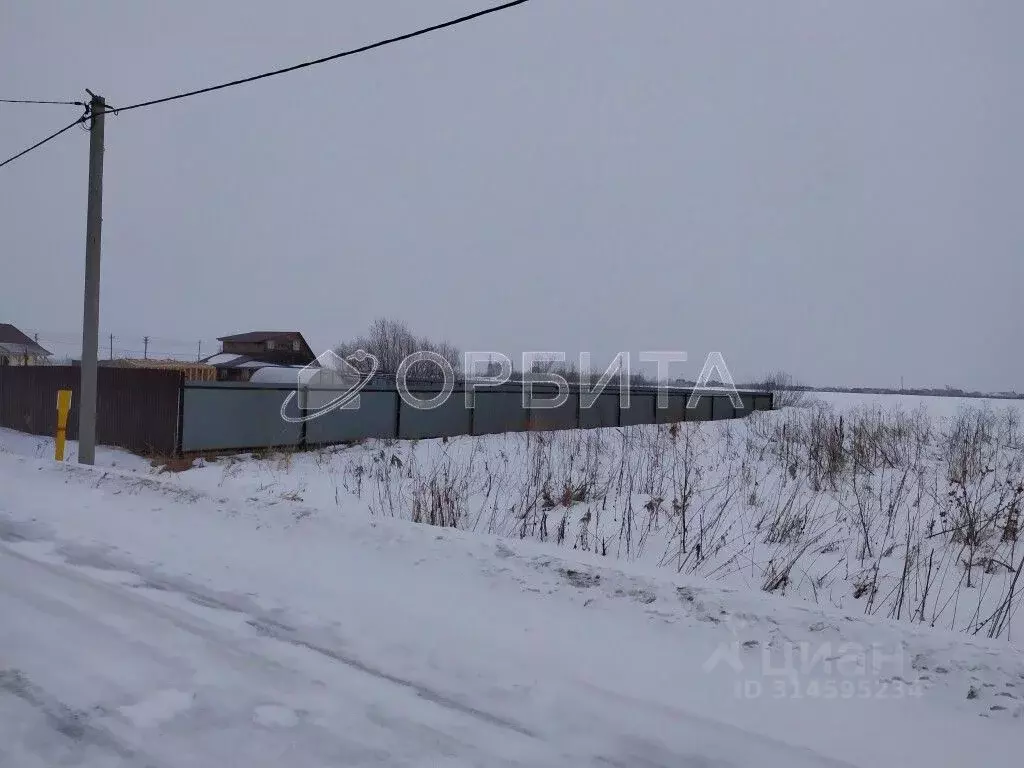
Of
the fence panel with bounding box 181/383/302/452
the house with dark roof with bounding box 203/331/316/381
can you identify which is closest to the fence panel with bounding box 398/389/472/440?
the fence panel with bounding box 181/383/302/452

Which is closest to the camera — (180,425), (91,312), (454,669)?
(454,669)

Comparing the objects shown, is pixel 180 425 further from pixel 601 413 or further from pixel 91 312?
pixel 601 413

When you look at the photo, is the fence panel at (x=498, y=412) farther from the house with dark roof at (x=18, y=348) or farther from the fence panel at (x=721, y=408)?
the house with dark roof at (x=18, y=348)

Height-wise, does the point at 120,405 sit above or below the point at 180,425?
above

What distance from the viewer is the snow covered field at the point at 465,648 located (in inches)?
106

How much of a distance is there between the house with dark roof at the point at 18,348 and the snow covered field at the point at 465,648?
4155cm

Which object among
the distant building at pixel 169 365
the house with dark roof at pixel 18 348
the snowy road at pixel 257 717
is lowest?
the snowy road at pixel 257 717

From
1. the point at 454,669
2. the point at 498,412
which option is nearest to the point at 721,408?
the point at 498,412

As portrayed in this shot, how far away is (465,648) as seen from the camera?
354cm

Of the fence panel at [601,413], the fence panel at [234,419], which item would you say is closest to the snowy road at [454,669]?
the fence panel at [234,419]

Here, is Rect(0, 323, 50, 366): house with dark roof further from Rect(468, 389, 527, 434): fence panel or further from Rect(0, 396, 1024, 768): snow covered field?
Rect(0, 396, 1024, 768): snow covered field

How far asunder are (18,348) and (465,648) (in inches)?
2254

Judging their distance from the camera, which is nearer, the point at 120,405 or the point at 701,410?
the point at 120,405

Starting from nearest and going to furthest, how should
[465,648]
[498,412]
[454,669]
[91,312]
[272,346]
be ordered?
[454,669] → [465,648] → [91,312] → [498,412] → [272,346]
